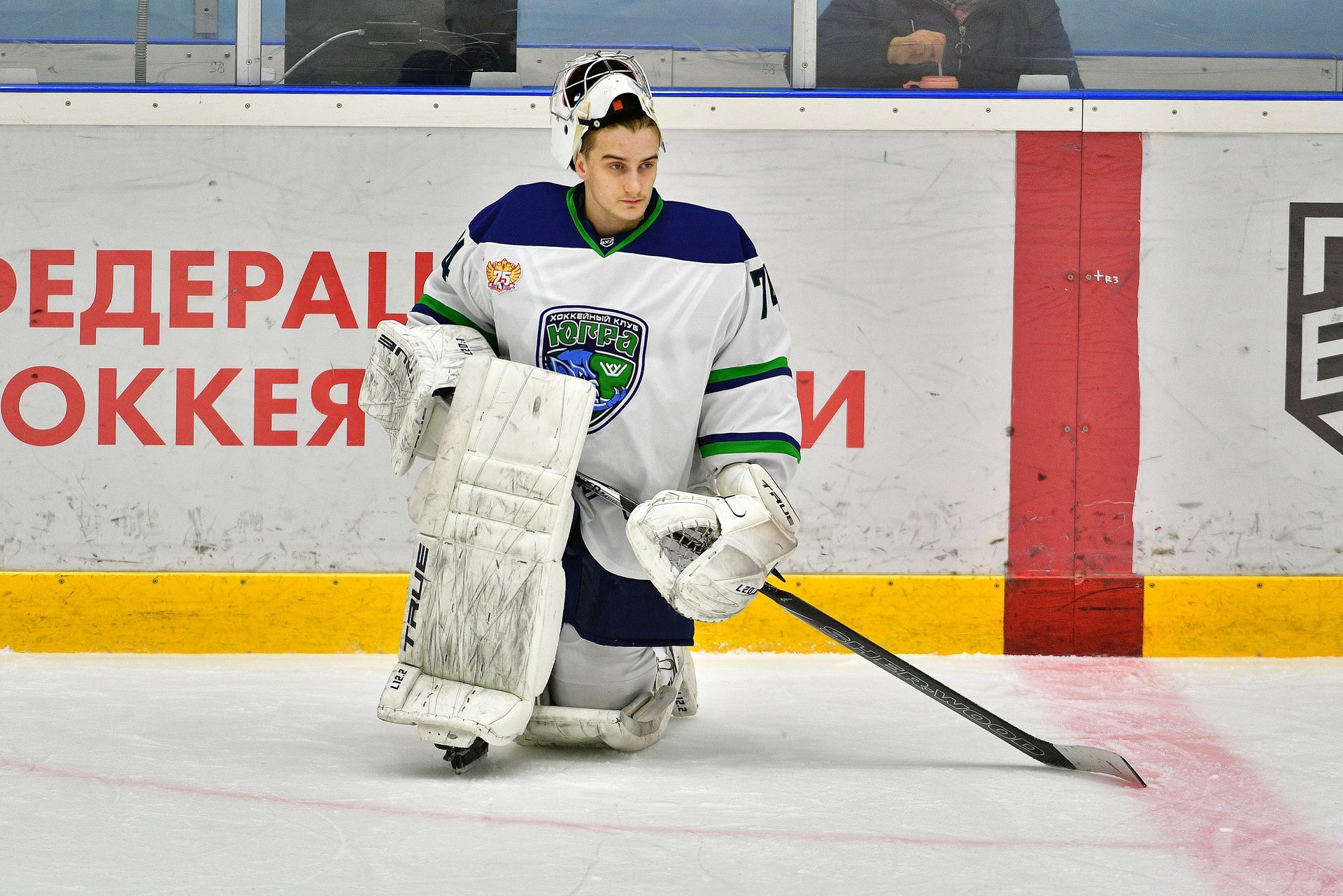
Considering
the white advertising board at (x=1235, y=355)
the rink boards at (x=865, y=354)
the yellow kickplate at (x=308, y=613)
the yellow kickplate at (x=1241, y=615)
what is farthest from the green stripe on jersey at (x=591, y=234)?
the yellow kickplate at (x=1241, y=615)

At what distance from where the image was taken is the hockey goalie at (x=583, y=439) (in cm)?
Result: 183

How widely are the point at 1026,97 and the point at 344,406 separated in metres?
1.68

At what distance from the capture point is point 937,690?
1937 mm

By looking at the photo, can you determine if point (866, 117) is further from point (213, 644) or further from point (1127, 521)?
point (213, 644)

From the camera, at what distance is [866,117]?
279 cm

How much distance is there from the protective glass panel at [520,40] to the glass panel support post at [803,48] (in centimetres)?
2

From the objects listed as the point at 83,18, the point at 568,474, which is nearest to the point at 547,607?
the point at 568,474

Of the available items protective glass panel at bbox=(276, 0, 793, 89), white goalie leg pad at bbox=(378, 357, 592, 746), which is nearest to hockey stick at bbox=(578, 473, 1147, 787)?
white goalie leg pad at bbox=(378, 357, 592, 746)

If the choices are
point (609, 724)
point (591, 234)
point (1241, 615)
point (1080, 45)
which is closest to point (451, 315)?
point (591, 234)

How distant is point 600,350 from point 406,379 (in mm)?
303

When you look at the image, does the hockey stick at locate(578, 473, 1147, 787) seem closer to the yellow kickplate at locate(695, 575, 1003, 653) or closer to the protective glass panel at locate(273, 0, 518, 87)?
the yellow kickplate at locate(695, 575, 1003, 653)

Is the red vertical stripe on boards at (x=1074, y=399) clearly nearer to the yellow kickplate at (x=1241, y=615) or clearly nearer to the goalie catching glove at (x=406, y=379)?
the yellow kickplate at (x=1241, y=615)

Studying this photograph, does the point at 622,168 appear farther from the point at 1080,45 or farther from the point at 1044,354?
the point at 1080,45

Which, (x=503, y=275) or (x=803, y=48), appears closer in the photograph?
(x=503, y=275)
